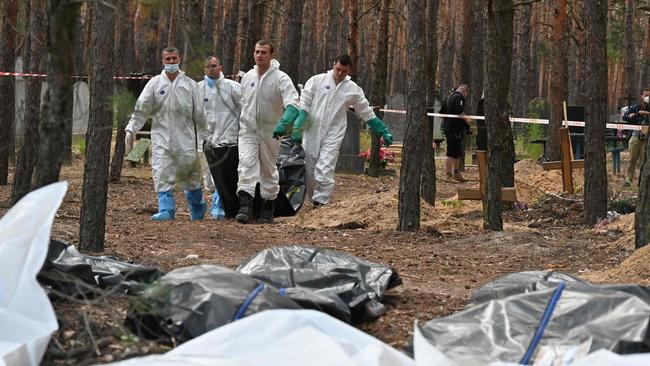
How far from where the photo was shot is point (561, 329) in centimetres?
506

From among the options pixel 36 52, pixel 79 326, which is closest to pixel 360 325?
pixel 79 326

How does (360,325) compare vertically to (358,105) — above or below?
below

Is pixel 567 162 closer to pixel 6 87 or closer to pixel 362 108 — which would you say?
pixel 362 108

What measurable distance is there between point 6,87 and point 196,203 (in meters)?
4.95

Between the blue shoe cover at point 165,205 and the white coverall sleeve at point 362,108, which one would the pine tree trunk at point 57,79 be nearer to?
the blue shoe cover at point 165,205

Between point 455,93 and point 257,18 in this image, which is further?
point 455,93

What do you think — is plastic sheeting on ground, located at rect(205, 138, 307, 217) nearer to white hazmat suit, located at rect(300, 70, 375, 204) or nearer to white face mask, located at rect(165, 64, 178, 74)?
white hazmat suit, located at rect(300, 70, 375, 204)

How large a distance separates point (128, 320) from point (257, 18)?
1559 centimetres

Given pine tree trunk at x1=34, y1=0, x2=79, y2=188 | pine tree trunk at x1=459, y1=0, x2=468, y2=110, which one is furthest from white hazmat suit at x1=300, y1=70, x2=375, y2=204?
pine tree trunk at x1=459, y1=0, x2=468, y2=110

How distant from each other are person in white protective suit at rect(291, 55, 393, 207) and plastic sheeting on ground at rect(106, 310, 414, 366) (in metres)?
8.76

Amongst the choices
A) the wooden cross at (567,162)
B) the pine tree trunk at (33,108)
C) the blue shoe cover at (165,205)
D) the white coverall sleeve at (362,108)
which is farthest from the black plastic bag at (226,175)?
the wooden cross at (567,162)

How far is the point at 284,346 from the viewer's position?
4.59 m

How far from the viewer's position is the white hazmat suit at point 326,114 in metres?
13.6

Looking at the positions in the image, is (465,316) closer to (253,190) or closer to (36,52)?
(253,190)
